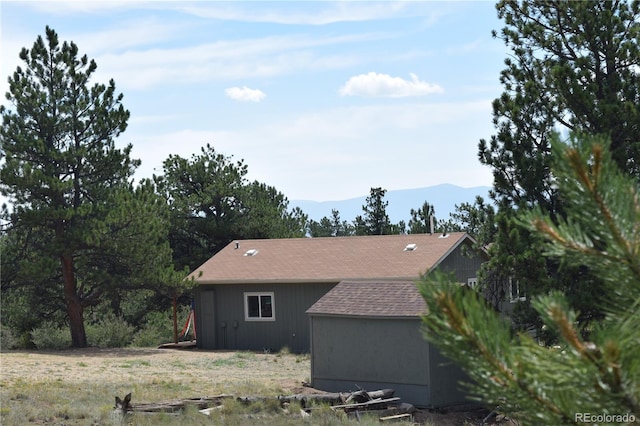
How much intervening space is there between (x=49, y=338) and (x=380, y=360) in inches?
637

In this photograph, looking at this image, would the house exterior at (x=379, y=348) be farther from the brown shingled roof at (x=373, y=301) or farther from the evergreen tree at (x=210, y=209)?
the evergreen tree at (x=210, y=209)

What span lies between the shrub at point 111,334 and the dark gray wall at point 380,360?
1396cm

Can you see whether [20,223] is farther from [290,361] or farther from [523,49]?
[523,49]

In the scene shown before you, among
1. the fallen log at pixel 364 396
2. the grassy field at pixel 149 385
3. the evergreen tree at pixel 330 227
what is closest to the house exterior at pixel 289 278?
the grassy field at pixel 149 385

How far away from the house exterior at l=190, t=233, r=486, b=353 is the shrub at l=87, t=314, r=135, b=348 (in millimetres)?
3047

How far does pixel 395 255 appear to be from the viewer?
27.7m

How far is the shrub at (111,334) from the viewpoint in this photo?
29578 millimetres

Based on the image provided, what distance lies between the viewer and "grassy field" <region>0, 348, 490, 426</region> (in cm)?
1383

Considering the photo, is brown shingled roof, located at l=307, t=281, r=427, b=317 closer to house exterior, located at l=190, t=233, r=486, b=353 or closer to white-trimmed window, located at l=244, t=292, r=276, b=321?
house exterior, located at l=190, t=233, r=486, b=353

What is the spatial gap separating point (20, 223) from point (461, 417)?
678 inches

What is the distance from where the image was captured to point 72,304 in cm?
2802

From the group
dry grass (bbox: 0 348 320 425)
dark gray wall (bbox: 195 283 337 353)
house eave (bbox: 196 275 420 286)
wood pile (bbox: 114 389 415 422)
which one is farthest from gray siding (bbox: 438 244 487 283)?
wood pile (bbox: 114 389 415 422)

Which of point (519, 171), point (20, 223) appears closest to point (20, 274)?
point (20, 223)

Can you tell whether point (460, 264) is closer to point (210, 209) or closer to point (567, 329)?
point (210, 209)
